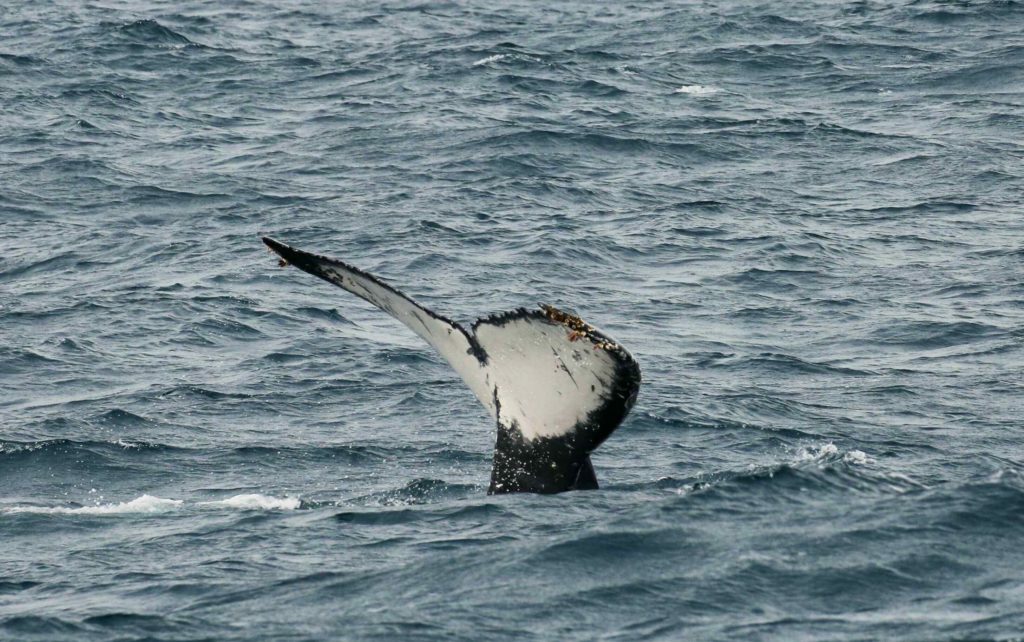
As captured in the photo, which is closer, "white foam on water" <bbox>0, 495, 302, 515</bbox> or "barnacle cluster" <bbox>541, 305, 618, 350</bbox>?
"barnacle cluster" <bbox>541, 305, 618, 350</bbox>

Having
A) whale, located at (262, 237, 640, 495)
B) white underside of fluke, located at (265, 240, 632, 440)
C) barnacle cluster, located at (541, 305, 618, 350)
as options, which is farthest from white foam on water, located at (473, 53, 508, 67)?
barnacle cluster, located at (541, 305, 618, 350)

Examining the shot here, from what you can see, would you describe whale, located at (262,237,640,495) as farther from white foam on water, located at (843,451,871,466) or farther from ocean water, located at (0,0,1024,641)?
white foam on water, located at (843,451,871,466)

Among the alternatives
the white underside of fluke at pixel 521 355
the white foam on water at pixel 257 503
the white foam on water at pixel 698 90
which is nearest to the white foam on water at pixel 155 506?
the white foam on water at pixel 257 503

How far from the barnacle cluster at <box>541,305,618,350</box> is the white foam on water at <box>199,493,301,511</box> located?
391 cm

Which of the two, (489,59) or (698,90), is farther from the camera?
(489,59)

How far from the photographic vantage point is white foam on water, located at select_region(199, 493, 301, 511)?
39.6 feet

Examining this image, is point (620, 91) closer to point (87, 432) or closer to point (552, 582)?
point (87, 432)

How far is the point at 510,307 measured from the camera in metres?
19.1

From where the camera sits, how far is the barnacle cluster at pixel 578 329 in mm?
8586

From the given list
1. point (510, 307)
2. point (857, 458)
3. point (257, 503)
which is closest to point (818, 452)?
point (857, 458)

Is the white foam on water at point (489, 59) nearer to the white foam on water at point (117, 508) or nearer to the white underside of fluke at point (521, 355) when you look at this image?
the white foam on water at point (117, 508)

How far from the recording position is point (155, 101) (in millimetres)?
31953

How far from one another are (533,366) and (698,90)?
76.6ft

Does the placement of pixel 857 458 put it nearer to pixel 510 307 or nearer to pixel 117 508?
pixel 117 508
